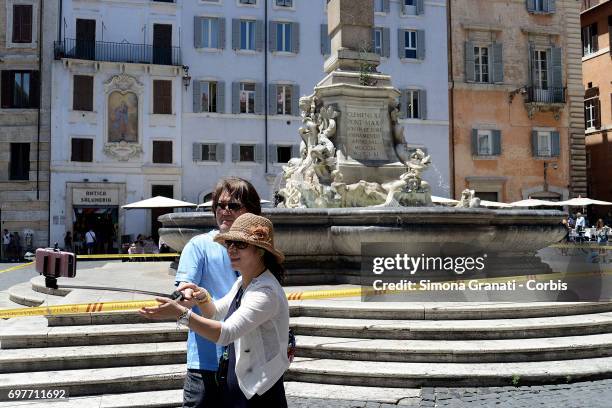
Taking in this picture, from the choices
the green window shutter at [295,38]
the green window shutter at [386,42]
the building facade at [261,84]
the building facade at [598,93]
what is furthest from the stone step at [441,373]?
the building facade at [598,93]

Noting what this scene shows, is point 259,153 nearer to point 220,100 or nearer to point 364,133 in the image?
point 220,100

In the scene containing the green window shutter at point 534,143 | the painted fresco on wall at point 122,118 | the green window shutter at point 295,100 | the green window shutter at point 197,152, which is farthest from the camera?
the green window shutter at point 534,143

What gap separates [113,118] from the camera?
30.3m

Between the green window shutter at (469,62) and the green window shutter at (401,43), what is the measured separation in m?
3.40

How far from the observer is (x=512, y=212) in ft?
30.8

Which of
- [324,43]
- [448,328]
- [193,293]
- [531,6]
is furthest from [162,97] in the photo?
[193,293]

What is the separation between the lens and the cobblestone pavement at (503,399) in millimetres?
4910

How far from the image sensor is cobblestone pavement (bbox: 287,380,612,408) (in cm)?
491

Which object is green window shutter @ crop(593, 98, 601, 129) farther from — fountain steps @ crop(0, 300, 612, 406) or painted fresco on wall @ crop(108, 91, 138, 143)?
fountain steps @ crop(0, 300, 612, 406)

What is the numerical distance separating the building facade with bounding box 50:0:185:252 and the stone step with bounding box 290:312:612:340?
79.4 ft

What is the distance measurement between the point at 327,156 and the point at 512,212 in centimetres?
309

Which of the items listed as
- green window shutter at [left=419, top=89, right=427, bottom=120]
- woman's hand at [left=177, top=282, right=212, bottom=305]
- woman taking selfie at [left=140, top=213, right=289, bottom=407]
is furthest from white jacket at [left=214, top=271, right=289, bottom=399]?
green window shutter at [left=419, top=89, right=427, bottom=120]

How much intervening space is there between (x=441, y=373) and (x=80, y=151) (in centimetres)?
2723

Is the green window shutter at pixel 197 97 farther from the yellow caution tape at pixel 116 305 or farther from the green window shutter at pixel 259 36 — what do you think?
the yellow caution tape at pixel 116 305
